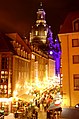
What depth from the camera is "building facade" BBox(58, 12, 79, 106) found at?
2656 centimetres

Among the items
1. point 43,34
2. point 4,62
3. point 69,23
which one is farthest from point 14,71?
point 43,34

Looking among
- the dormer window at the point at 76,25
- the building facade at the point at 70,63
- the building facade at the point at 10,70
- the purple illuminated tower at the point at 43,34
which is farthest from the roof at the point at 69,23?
the purple illuminated tower at the point at 43,34

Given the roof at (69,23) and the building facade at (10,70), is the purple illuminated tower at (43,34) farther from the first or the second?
the roof at (69,23)

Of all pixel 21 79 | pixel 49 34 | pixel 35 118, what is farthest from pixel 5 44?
pixel 49 34

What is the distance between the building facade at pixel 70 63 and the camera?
26.6 meters

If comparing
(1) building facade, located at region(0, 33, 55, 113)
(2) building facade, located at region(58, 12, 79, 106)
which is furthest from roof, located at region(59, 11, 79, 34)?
(1) building facade, located at region(0, 33, 55, 113)

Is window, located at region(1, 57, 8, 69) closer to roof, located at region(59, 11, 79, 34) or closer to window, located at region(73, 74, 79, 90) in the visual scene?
roof, located at region(59, 11, 79, 34)

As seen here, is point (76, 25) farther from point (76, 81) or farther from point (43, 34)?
point (43, 34)

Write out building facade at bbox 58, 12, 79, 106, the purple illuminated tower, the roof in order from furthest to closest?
the purple illuminated tower → the roof → building facade at bbox 58, 12, 79, 106

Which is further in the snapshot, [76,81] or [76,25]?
[76,25]

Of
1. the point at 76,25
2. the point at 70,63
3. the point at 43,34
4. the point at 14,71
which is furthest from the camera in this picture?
the point at 43,34

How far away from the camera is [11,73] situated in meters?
39.5

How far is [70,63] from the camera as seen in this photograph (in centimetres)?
2705

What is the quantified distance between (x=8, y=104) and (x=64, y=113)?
14719 millimetres
